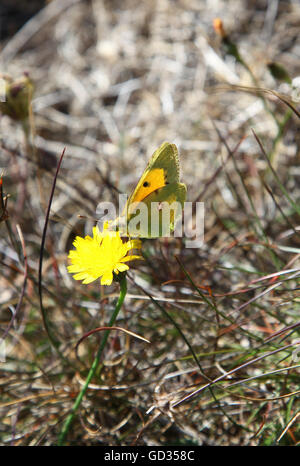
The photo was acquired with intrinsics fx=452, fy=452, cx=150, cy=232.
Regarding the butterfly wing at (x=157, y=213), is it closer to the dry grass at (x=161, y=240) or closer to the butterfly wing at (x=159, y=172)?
the butterfly wing at (x=159, y=172)

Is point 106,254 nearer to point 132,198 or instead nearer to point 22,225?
point 132,198

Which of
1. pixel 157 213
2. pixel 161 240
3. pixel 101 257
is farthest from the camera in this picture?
pixel 161 240

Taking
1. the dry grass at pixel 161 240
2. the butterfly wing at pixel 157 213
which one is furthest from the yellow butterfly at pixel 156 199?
the dry grass at pixel 161 240

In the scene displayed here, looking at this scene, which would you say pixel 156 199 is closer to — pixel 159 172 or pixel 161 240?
pixel 159 172

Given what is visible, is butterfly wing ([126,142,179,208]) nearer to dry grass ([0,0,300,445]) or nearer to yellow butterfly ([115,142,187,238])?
yellow butterfly ([115,142,187,238])

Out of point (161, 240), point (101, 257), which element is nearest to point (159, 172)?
point (101, 257)

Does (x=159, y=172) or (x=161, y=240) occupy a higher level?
(x=161, y=240)
